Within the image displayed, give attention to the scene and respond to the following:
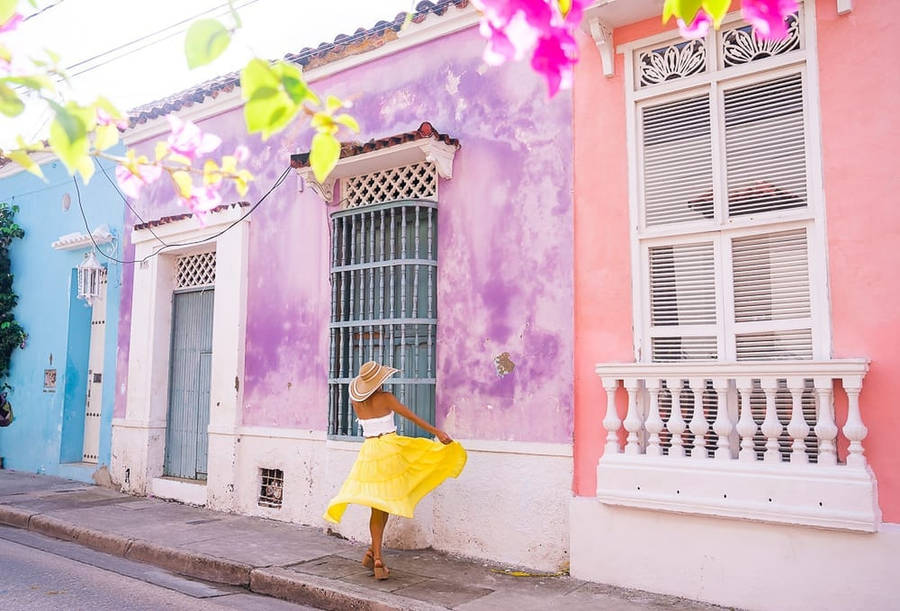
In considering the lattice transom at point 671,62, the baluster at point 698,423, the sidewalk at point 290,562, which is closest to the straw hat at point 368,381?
the sidewalk at point 290,562

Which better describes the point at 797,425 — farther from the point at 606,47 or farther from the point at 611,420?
the point at 606,47

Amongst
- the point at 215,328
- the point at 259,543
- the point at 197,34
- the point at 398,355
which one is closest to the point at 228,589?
the point at 259,543

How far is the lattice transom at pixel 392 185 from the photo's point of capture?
6.81m

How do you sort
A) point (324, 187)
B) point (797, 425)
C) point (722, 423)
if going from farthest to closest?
1. point (324, 187)
2. point (722, 423)
3. point (797, 425)

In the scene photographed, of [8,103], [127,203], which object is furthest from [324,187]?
[8,103]

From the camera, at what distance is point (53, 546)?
6820 millimetres

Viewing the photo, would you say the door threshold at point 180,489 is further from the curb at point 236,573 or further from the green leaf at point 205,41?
the green leaf at point 205,41

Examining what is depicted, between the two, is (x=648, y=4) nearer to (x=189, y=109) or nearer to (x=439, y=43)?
(x=439, y=43)

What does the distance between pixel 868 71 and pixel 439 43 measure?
3.64 m

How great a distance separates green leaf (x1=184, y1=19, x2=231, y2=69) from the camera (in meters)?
1.53

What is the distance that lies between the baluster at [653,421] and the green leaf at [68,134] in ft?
14.0

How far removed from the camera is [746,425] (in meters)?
4.70

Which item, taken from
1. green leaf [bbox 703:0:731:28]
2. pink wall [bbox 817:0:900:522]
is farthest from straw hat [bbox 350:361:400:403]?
green leaf [bbox 703:0:731:28]

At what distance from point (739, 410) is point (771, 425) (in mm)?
373
